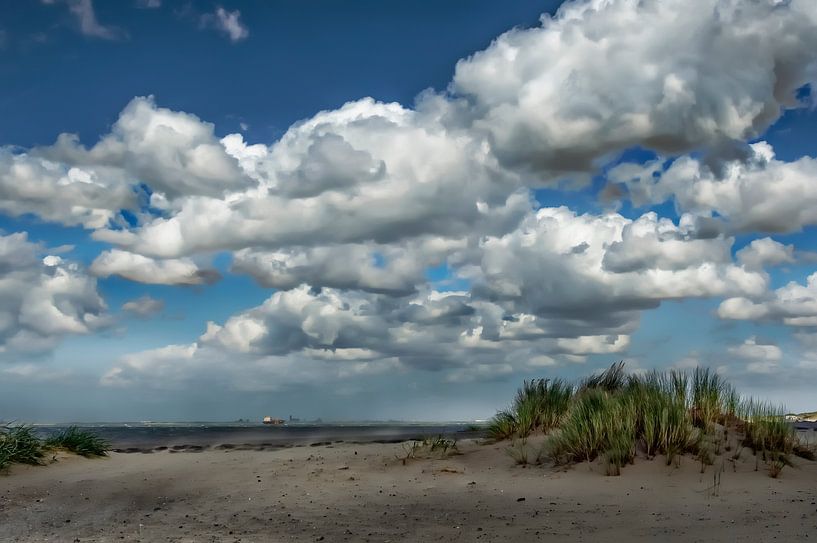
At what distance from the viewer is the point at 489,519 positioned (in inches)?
371

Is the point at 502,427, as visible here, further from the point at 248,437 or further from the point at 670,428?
the point at 248,437

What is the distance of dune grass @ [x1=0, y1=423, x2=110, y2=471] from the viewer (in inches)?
620

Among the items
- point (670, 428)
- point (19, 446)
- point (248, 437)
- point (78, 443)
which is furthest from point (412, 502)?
point (248, 437)

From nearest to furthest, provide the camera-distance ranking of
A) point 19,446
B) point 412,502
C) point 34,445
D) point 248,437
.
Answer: point 412,502, point 19,446, point 34,445, point 248,437

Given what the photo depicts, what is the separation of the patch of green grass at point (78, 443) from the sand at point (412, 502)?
3.20 m

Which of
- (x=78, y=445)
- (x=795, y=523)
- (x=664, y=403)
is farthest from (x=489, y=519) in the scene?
(x=78, y=445)

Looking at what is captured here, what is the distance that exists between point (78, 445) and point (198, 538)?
1231 centimetres

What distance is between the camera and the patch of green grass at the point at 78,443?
1884 cm

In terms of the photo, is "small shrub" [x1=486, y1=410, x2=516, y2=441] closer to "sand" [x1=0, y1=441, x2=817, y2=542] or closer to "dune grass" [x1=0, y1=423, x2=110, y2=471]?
"sand" [x1=0, y1=441, x2=817, y2=542]

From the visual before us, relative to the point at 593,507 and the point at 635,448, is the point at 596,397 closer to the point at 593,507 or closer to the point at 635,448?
the point at 635,448

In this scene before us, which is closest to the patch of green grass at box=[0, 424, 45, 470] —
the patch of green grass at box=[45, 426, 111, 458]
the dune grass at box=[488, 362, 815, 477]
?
the patch of green grass at box=[45, 426, 111, 458]

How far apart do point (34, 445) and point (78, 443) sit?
2242 mm

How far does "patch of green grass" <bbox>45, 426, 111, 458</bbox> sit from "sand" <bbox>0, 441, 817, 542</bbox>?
3199mm

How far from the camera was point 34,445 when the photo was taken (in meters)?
17.0
